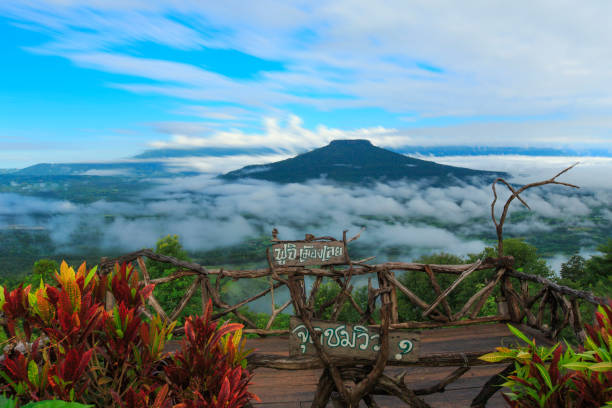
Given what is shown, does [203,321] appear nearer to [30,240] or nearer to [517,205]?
[30,240]

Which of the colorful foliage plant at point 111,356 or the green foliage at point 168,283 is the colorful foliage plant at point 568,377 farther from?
the green foliage at point 168,283

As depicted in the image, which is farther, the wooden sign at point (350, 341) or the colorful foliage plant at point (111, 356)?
the wooden sign at point (350, 341)

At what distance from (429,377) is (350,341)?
2.54 metres

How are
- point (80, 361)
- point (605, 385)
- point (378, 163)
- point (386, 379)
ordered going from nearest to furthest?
point (80, 361)
point (605, 385)
point (386, 379)
point (378, 163)

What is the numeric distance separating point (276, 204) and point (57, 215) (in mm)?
104722

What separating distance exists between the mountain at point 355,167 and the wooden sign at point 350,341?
156 m

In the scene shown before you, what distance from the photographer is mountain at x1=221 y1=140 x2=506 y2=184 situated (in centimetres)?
15538

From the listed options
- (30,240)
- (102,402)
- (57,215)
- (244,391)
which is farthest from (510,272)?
(57,215)

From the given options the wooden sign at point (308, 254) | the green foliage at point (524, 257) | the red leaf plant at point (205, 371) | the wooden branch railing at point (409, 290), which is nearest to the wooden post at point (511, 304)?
the wooden branch railing at point (409, 290)

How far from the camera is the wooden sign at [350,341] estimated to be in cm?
226

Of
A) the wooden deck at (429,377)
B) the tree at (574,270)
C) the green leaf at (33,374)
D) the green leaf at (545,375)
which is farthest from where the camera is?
Result: the tree at (574,270)

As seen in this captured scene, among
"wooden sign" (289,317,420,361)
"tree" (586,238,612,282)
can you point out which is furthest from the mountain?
"wooden sign" (289,317,420,361)

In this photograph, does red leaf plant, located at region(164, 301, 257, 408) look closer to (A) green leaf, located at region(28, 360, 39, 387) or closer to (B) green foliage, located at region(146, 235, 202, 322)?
(A) green leaf, located at region(28, 360, 39, 387)

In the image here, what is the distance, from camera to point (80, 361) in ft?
4.93
